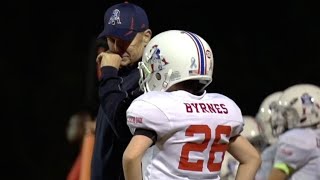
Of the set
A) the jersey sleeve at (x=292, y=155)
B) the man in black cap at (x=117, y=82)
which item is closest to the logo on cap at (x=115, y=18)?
the man in black cap at (x=117, y=82)

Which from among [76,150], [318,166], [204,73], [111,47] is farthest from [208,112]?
[76,150]

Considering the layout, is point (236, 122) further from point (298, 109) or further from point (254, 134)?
point (254, 134)

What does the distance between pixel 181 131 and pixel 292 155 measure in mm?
1709

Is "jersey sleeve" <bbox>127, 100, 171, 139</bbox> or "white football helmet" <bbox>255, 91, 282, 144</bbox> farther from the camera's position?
"white football helmet" <bbox>255, 91, 282, 144</bbox>

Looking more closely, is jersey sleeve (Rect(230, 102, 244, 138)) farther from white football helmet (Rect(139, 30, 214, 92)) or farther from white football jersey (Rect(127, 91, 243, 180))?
white football helmet (Rect(139, 30, 214, 92))

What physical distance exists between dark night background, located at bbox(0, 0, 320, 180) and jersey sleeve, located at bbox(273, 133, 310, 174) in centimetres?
437

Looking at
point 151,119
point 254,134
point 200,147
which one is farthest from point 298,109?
point 151,119

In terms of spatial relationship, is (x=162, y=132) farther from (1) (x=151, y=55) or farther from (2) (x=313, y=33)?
(2) (x=313, y=33)

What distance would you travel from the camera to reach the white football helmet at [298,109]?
5863 millimetres

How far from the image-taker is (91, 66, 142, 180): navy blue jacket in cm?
436

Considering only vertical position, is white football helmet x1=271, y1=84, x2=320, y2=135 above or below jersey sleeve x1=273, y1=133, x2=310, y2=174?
above

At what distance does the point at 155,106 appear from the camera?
13.4 feet

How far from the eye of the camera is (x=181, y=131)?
4.10m

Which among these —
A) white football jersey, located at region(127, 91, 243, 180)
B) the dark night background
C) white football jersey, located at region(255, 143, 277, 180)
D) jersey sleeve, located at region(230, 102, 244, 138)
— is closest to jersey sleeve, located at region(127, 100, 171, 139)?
white football jersey, located at region(127, 91, 243, 180)
